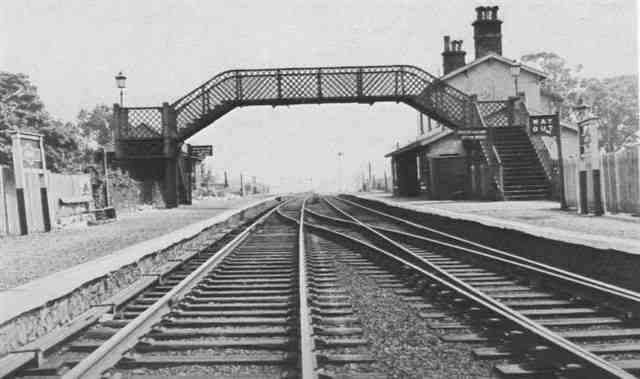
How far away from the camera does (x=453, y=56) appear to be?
39656 millimetres

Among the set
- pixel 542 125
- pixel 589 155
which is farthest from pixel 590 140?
pixel 542 125

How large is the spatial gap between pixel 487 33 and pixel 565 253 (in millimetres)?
→ 29445

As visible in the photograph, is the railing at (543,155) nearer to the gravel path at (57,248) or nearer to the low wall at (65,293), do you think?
the gravel path at (57,248)

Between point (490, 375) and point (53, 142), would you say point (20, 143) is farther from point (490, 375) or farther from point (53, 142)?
point (53, 142)

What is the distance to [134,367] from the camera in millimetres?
4039

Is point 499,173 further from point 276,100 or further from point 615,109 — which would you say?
point 615,109

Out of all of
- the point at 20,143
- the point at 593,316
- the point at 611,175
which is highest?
the point at 20,143

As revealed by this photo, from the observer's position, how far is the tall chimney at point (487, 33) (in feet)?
115

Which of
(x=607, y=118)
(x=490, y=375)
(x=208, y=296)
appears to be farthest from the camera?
(x=607, y=118)

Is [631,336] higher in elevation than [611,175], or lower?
lower

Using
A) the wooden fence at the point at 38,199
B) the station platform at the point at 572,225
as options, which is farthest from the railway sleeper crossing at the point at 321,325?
the wooden fence at the point at 38,199

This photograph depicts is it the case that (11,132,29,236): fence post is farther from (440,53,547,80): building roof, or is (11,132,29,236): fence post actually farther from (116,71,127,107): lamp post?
(440,53,547,80): building roof

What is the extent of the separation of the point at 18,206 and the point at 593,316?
11516mm

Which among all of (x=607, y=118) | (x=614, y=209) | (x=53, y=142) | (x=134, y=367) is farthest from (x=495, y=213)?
(x=607, y=118)
